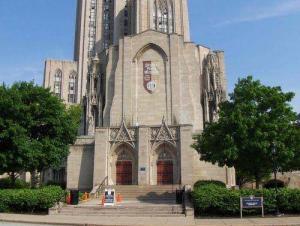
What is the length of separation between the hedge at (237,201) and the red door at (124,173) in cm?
1912

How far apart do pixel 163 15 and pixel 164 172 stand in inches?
2313

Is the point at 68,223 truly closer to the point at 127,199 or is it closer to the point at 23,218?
the point at 23,218

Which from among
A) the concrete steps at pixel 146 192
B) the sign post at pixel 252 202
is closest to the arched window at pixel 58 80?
the concrete steps at pixel 146 192

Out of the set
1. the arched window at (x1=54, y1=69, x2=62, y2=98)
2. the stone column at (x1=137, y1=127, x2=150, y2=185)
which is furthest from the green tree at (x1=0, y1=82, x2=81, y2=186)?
the arched window at (x1=54, y1=69, x2=62, y2=98)

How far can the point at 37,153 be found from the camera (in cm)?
3347

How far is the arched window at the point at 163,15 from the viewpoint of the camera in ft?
297

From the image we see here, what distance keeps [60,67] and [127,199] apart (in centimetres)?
7430

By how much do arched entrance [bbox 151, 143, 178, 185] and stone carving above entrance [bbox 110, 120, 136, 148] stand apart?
3176mm

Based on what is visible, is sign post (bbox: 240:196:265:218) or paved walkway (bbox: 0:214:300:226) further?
sign post (bbox: 240:196:265:218)

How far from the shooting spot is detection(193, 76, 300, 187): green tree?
1072 inches

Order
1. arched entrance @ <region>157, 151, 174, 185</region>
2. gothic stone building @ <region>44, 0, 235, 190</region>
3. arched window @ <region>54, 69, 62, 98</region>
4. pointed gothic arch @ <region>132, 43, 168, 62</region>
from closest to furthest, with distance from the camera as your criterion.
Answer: gothic stone building @ <region>44, 0, 235, 190</region> → arched entrance @ <region>157, 151, 174, 185</region> → pointed gothic arch @ <region>132, 43, 168, 62</region> → arched window @ <region>54, 69, 62, 98</region>

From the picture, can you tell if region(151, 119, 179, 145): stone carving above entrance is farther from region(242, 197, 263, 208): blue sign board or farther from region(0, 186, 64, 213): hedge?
region(242, 197, 263, 208): blue sign board

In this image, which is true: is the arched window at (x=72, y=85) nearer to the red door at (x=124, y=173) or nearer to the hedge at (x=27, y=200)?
the red door at (x=124, y=173)

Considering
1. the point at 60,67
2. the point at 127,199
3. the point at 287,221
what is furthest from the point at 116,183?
the point at 60,67
